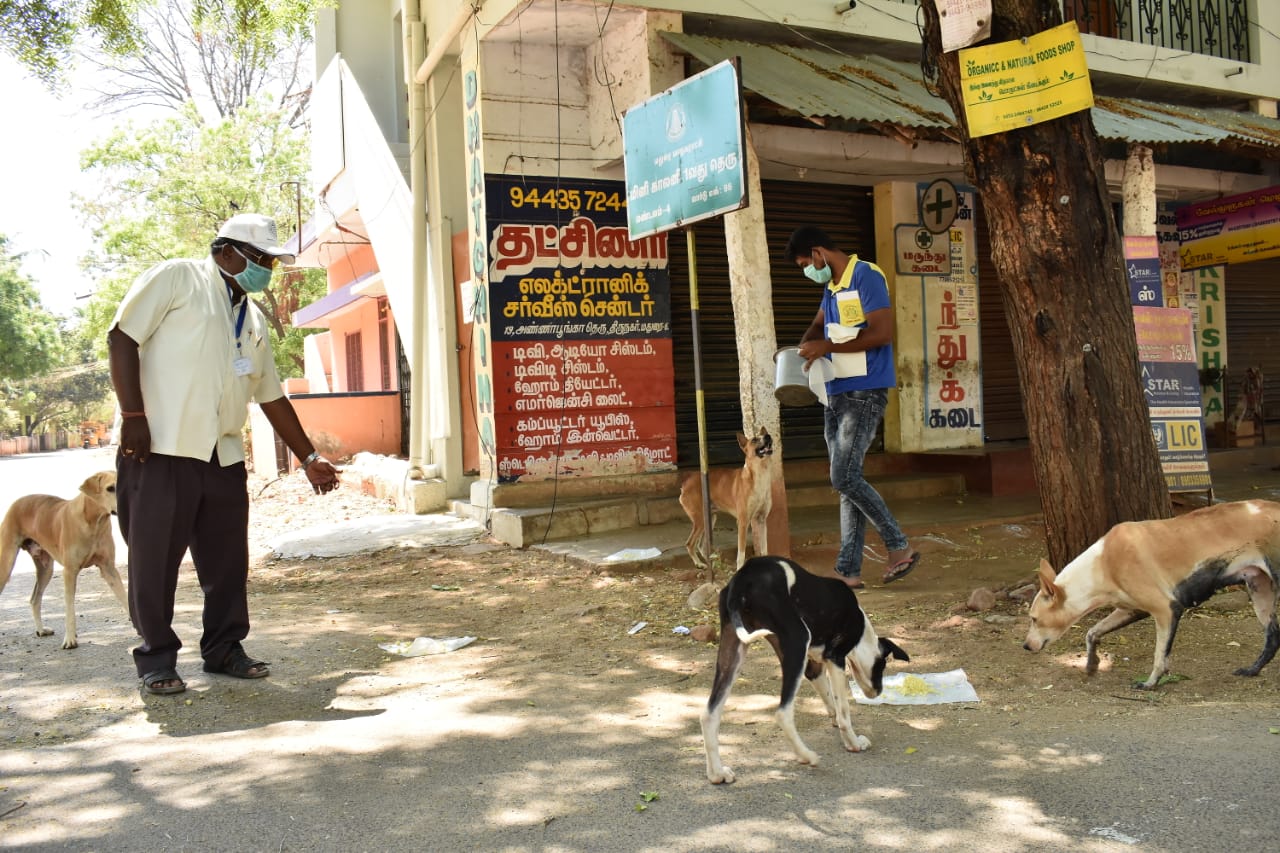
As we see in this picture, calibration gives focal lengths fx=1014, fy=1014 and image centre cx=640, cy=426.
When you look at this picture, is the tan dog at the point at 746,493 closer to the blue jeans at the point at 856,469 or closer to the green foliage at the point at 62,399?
the blue jeans at the point at 856,469

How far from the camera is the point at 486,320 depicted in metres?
8.45

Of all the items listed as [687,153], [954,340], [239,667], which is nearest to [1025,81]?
[687,153]

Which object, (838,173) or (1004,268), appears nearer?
(1004,268)

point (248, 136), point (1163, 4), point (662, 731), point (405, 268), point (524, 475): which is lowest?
point (662, 731)

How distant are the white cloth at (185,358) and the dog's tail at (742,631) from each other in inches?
99.7

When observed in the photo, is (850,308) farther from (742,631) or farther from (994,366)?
(994,366)

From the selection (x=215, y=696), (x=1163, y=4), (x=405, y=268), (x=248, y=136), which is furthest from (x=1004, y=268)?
(x=248, y=136)

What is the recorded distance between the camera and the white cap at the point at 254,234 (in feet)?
15.4

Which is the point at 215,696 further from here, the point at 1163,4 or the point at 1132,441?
the point at 1163,4

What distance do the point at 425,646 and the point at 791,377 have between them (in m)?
2.69

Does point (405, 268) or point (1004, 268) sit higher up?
point (405, 268)

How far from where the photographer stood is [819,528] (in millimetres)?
7895

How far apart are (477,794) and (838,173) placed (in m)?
8.25

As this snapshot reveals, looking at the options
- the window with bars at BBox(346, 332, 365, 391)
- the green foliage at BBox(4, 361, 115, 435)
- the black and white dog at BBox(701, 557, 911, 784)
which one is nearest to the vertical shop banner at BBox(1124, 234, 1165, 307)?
the black and white dog at BBox(701, 557, 911, 784)
